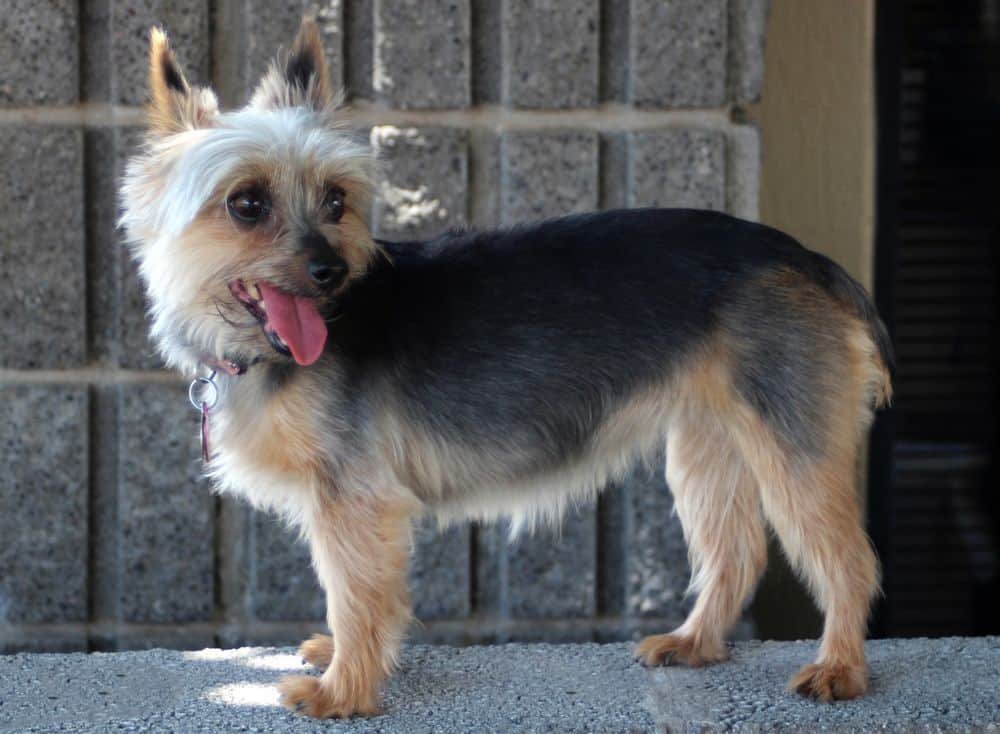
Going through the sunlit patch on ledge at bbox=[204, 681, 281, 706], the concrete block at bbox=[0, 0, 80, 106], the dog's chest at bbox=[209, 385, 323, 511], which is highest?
the concrete block at bbox=[0, 0, 80, 106]

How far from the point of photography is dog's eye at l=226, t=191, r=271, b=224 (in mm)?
3395

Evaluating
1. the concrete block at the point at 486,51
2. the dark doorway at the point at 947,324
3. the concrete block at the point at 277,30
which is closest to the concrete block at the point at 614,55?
the concrete block at the point at 486,51

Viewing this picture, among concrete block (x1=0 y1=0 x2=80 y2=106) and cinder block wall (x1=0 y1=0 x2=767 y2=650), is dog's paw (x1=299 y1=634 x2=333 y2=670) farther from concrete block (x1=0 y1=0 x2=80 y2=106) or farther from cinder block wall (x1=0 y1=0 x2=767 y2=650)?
concrete block (x1=0 y1=0 x2=80 y2=106)

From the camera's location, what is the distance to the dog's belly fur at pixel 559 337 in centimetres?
376

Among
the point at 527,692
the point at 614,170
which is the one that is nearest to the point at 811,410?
the point at 527,692

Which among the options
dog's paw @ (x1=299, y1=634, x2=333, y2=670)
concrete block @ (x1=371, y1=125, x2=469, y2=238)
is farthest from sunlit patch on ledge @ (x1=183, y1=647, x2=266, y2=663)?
concrete block @ (x1=371, y1=125, x2=469, y2=238)

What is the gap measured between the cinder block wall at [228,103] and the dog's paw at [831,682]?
1.09 m

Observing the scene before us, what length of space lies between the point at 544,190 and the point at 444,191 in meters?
0.36

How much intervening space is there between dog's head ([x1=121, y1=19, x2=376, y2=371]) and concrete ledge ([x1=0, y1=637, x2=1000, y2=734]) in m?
1.03

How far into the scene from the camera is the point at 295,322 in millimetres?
3430

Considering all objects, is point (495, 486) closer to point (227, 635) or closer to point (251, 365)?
point (251, 365)

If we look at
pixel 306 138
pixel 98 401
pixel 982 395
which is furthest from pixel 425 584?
pixel 982 395

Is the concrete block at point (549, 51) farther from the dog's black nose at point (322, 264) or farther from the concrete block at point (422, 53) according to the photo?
the dog's black nose at point (322, 264)

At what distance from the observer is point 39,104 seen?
456 centimetres
